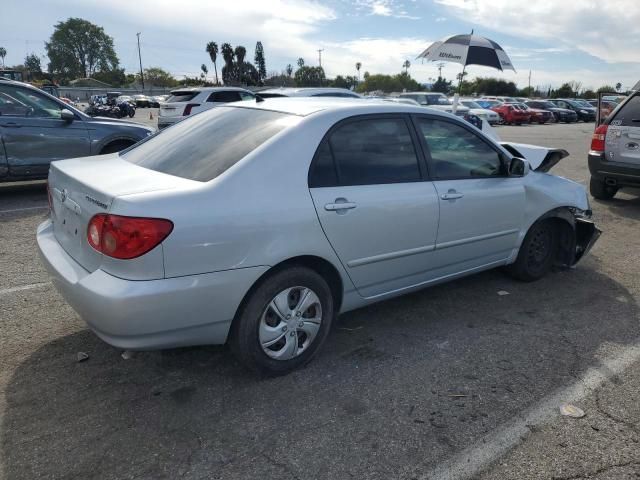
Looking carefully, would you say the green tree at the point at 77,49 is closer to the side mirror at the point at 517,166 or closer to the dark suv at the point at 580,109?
the dark suv at the point at 580,109

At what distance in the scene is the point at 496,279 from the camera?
4.80m

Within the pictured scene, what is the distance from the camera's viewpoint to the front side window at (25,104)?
7.23 metres

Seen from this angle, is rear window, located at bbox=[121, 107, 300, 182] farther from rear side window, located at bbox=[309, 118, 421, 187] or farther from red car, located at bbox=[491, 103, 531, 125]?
red car, located at bbox=[491, 103, 531, 125]

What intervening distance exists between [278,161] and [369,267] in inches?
36.9

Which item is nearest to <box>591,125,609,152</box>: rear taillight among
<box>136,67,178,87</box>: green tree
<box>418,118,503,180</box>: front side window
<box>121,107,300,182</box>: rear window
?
<box>418,118,503,180</box>: front side window

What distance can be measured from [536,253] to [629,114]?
13.6ft

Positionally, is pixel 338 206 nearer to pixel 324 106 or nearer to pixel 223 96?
pixel 324 106

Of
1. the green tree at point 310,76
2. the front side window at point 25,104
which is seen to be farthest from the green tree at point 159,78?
the front side window at point 25,104

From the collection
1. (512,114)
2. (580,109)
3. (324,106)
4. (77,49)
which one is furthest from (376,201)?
(77,49)

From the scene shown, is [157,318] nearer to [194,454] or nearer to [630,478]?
[194,454]

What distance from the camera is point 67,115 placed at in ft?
24.9

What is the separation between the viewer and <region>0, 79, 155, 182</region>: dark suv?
7.23 meters

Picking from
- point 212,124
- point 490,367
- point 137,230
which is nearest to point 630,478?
point 490,367

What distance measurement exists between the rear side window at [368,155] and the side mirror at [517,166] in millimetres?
1020
